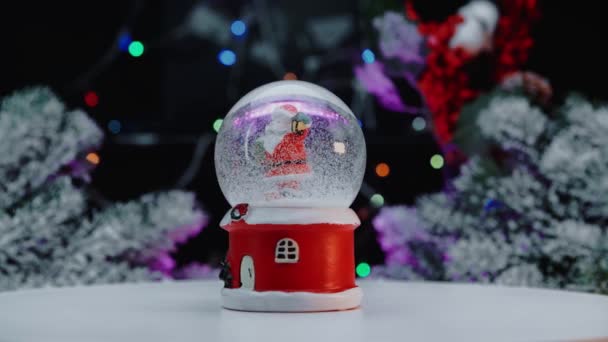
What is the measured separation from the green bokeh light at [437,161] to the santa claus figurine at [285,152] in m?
1.28

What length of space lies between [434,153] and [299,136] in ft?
4.23

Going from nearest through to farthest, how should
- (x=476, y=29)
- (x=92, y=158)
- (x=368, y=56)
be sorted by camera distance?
(x=92, y=158), (x=476, y=29), (x=368, y=56)

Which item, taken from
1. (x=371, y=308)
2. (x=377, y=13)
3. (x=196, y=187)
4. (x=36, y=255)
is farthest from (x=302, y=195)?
(x=377, y=13)

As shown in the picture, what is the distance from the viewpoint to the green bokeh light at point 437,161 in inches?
101

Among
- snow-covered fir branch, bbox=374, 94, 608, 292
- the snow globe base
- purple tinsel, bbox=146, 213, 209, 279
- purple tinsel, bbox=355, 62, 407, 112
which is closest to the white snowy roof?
the snow globe base

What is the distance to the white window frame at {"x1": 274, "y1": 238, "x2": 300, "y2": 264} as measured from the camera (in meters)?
1.31

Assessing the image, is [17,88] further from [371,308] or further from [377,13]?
[371,308]

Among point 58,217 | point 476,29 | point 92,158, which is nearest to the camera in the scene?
point 58,217

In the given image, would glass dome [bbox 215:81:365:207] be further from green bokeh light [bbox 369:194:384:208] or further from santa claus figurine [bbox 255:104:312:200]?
green bokeh light [bbox 369:194:384:208]

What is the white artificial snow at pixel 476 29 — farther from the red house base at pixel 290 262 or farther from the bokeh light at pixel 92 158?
the red house base at pixel 290 262

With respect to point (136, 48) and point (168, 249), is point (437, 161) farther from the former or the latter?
point (136, 48)

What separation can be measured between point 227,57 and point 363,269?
0.82 meters

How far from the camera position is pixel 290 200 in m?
1.35

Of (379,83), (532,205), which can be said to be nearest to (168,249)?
(379,83)
